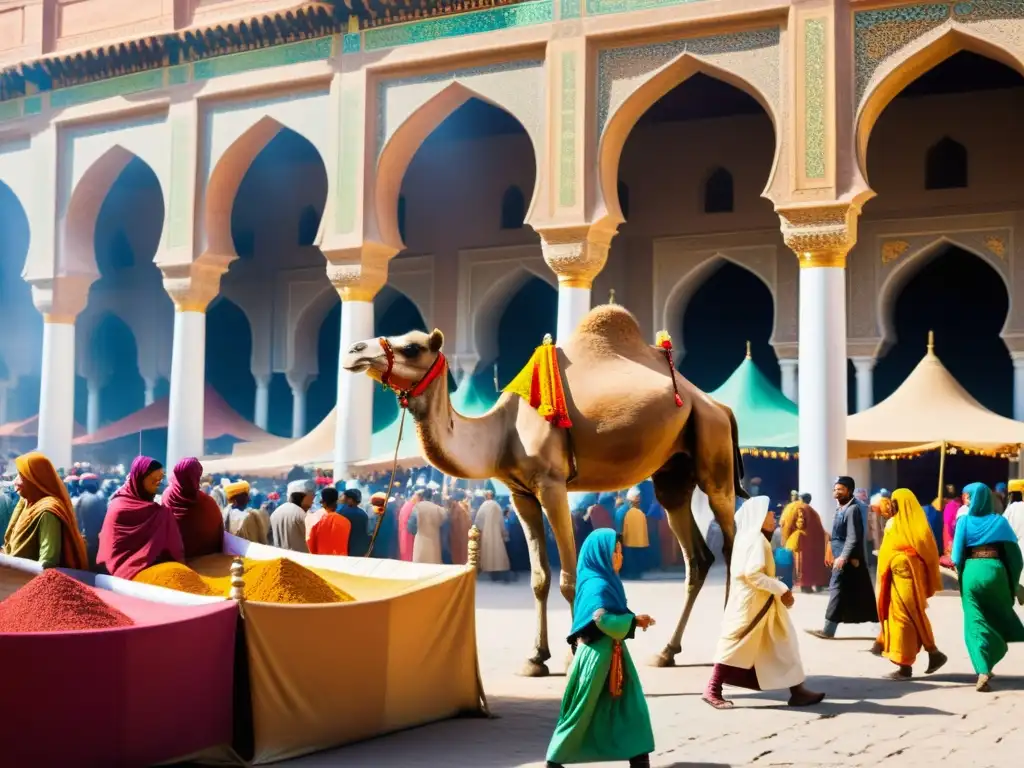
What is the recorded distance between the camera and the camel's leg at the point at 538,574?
7.62 metres

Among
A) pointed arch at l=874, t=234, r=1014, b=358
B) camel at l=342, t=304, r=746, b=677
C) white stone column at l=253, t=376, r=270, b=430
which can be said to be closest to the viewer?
camel at l=342, t=304, r=746, b=677

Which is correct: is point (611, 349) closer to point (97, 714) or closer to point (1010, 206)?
point (97, 714)

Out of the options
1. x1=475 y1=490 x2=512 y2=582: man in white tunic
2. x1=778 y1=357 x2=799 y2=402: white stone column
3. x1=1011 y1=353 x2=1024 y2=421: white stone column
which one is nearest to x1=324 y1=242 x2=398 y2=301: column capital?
x1=475 y1=490 x2=512 y2=582: man in white tunic

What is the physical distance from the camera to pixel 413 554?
1404 centimetres

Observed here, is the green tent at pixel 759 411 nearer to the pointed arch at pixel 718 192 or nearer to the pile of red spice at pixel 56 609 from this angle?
the pointed arch at pixel 718 192

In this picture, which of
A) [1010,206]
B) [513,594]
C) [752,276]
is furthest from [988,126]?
[513,594]

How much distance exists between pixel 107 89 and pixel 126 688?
54.7 feet

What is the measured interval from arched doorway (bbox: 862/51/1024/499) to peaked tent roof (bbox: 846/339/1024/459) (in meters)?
3.14

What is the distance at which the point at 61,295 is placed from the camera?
20.2m

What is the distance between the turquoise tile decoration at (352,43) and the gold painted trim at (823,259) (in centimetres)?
688

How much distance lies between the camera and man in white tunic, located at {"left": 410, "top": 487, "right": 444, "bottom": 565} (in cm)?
1396

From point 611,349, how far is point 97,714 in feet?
13.6

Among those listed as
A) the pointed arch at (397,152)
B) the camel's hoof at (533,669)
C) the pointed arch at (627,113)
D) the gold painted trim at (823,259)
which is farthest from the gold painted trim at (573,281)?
the camel's hoof at (533,669)

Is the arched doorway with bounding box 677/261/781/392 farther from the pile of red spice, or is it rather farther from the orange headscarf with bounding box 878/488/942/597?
the pile of red spice
